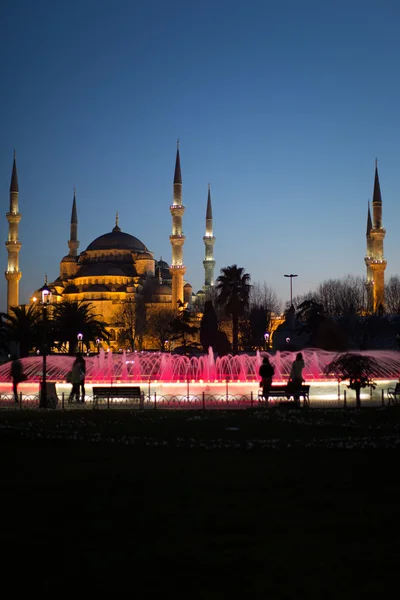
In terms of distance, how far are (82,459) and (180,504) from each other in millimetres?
2820

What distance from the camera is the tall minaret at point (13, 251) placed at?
235ft

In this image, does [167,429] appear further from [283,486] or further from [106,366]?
[106,366]

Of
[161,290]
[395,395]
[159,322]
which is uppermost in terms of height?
[161,290]

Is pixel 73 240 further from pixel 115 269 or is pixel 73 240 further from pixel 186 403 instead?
pixel 186 403

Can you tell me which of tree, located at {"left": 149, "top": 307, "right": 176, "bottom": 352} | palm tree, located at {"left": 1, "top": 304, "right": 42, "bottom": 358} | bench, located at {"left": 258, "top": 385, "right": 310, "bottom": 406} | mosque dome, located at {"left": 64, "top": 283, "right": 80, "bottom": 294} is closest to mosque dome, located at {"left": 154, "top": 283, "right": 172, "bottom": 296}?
tree, located at {"left": 149, "top": 307, "right": 176, "bottom": 352}

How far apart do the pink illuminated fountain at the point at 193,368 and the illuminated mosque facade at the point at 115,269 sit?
4101 cm

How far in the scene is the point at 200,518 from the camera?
5.78 m

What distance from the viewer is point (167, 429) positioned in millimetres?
11766

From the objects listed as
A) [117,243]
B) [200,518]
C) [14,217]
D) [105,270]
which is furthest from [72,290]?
[200,518]

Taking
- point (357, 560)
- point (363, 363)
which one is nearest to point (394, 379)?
point (363, 363)

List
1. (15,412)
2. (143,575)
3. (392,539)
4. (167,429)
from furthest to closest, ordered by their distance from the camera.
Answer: (15,412) → (167,429) → (392,539) → (143,575)

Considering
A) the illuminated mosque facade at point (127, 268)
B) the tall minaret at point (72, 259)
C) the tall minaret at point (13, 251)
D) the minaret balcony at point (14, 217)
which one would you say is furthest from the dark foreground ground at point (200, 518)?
the tall minaret at point (72, 259)

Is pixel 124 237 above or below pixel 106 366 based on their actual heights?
above

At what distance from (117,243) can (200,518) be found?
89.9m
